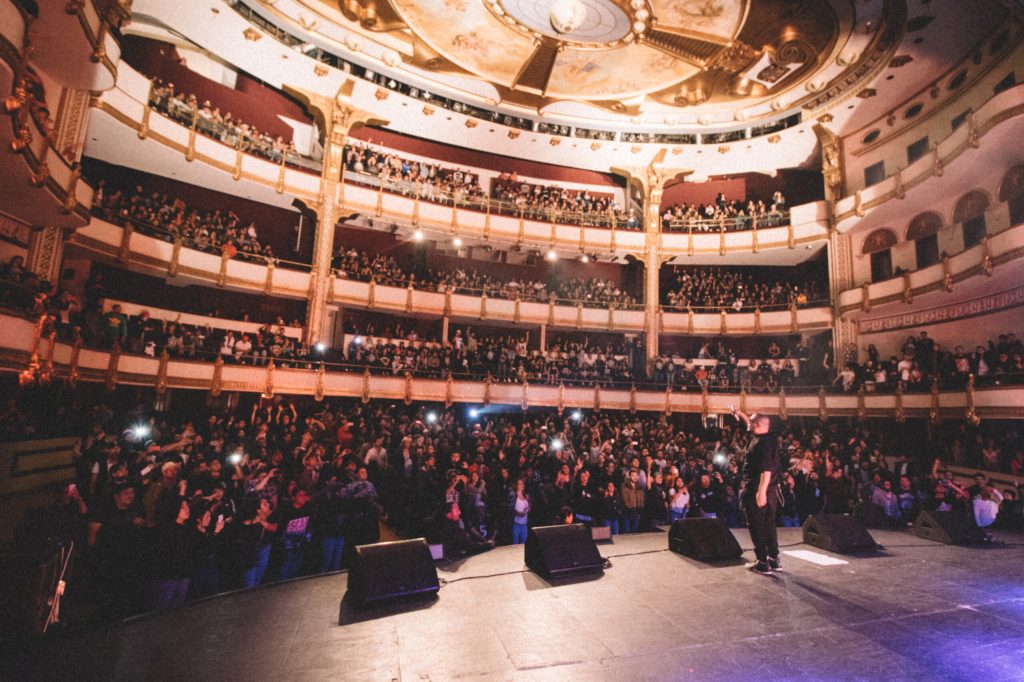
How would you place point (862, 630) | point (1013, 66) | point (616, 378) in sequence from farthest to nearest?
point (616, 378) → point (1013, 66) → point (862, 630)

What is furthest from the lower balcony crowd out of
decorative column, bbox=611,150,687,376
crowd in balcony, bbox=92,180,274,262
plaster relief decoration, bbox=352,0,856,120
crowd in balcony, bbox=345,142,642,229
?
plaster relief decoration, bbox=352,0,856,120

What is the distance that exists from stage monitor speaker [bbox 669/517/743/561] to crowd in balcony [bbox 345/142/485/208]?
53.1 feet

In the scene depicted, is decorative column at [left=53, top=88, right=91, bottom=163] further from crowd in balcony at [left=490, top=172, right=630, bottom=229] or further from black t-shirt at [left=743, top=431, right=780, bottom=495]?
black t-shirt at [left=743, top=431, right=780, bottom=495]

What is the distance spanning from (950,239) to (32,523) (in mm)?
22281

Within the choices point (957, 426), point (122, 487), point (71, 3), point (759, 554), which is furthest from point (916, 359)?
point (71, 3)

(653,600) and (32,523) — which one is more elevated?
(32,523)

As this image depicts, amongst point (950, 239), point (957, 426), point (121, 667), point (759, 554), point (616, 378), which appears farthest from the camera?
point (616, 378)

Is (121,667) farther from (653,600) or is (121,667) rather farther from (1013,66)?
(1013,66)

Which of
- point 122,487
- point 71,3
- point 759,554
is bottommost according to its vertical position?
point 759,554

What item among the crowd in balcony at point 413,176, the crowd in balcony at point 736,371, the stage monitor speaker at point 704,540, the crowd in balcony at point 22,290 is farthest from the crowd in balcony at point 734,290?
the crowd in balcony at point 22,290

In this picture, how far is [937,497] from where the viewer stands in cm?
927

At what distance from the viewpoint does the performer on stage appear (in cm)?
533

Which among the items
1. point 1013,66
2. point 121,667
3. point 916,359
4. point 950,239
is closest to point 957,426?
point 916,359

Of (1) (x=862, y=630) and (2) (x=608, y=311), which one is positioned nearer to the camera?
(1) (x=862, y=630)
